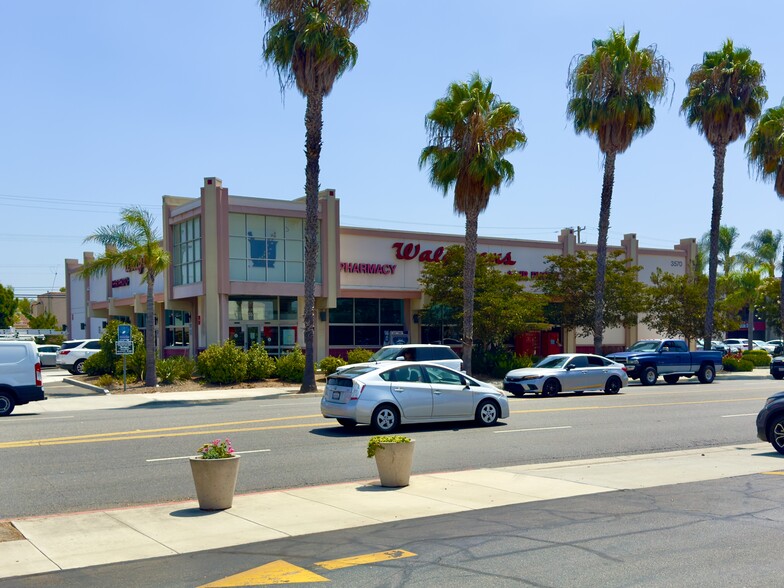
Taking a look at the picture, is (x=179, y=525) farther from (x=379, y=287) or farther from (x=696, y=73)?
(x=696, y=73)

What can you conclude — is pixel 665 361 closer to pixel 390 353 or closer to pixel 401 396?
pixel 390 353

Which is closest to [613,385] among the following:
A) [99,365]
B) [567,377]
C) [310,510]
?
[567,377]

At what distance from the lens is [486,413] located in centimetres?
1892

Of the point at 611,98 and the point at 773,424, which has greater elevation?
the point at 611,98

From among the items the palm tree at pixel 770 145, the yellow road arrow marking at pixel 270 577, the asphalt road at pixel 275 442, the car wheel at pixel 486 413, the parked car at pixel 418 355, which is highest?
the palm tree at pixel 770 145

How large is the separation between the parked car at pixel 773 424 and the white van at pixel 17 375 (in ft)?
56.1

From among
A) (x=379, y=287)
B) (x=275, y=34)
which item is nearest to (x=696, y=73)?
(x=379, y=287)

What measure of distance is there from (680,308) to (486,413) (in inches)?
1179

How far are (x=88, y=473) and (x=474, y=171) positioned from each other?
23.3m

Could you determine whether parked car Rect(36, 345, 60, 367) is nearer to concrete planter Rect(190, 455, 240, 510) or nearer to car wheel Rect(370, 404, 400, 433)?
car wheel Rect(370, 404, 400, 433)

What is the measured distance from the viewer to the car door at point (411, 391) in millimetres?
17484

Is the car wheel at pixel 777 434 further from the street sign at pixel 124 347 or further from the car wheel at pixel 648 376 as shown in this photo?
the street sign at pixel 124 347

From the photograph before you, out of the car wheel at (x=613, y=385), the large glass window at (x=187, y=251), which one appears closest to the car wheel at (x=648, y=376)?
the car wheel at (x=613, y=385)

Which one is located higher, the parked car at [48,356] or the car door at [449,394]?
the car door at [449,394]
